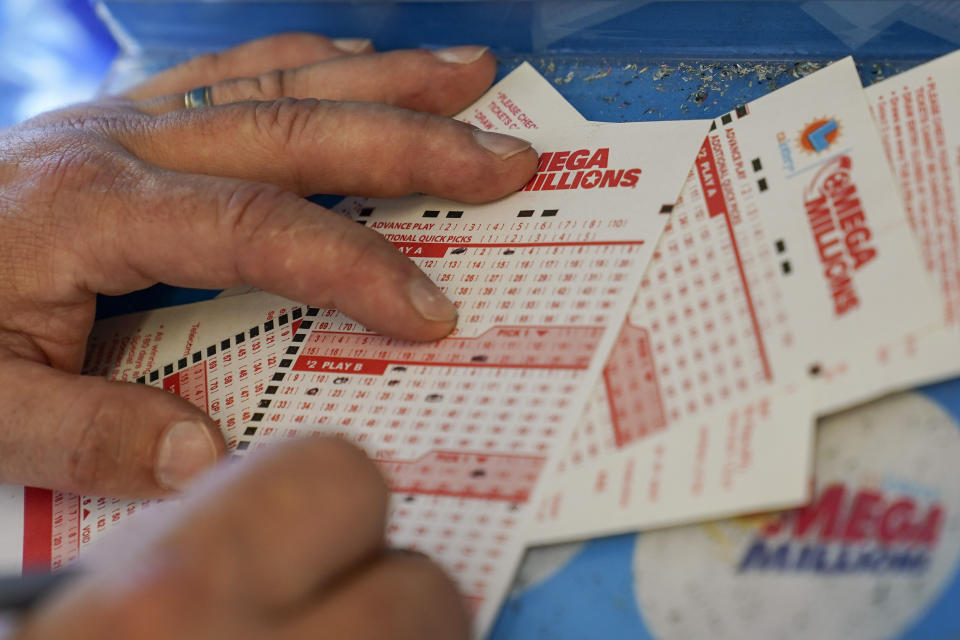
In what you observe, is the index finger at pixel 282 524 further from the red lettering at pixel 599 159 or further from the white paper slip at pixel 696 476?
the red lettering at pixel 599 159

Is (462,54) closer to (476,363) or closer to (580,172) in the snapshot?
(580,172)

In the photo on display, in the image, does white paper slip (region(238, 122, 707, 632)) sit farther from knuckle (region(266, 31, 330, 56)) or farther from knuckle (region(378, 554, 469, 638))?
knuckle (region(266, 31, 330, 56))

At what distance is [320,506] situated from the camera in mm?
454

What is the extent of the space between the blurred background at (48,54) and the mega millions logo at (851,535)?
113 cm

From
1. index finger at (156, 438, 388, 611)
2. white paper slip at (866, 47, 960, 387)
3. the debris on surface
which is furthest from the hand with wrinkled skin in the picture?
white paper slip at (866, 47, 960, 387)

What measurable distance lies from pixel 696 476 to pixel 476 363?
20 cm

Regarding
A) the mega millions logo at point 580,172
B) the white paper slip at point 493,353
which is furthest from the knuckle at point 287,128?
the mega millions logo at point 580,172

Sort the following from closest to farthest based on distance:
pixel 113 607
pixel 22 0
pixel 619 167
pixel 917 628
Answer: pixel 113 607 → pixel 917 628 → pixel 619 167 → pixel 22 0

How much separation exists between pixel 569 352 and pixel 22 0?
3.81 feet

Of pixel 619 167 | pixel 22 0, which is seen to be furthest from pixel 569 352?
pixel 22 0

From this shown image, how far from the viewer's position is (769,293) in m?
0.61

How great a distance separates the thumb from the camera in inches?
25.7

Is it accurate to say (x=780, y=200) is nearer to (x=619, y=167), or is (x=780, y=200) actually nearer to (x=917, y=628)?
(x=619, y=167)

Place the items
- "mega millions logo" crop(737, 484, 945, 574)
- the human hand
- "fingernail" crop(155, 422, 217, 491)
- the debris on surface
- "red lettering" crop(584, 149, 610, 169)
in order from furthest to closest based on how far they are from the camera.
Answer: the debris on surface, "red lettering" crop(584, 149, 610, 169), "fingernail" crop(155, 422, 217, 491), "mega millions logo" crop(737, 484, 945, 574), the human hand
